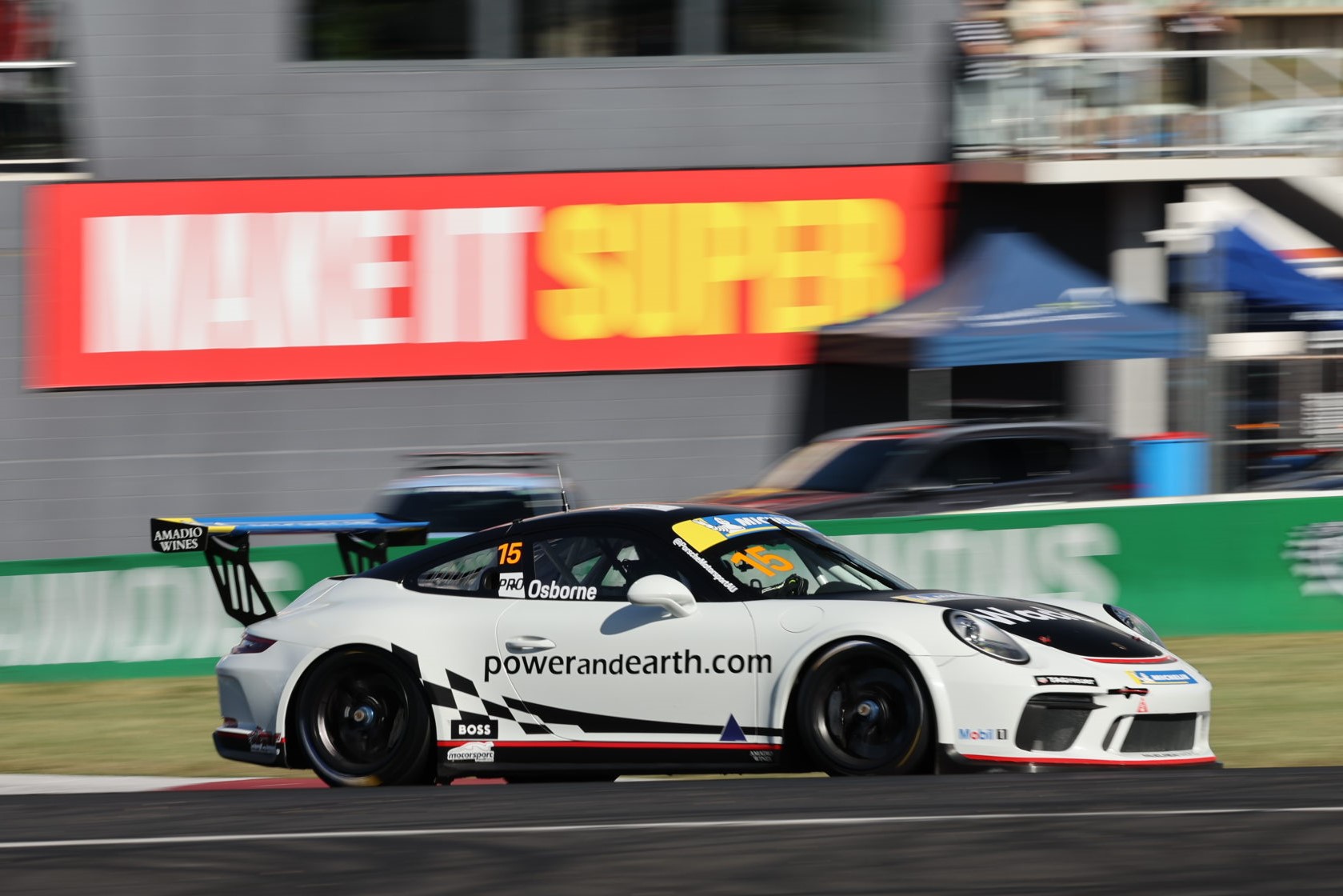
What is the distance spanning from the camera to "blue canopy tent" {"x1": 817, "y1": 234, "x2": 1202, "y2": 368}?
17.1 m

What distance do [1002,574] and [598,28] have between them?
328 inches

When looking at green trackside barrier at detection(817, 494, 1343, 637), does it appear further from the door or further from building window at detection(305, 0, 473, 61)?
building window at detection(305, 0, 473, 61)

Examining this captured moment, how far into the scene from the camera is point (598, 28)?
61.7 ft

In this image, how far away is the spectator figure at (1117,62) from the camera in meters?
17.7

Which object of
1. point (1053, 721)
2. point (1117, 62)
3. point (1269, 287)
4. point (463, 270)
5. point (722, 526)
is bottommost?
point (1053, 721)

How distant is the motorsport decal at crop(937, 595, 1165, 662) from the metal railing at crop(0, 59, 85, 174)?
13.2m

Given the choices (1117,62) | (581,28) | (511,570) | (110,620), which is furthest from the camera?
(581,28)

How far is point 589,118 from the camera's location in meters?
18.6

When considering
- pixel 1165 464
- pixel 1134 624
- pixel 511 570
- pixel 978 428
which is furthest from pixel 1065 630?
pixel 1165 464

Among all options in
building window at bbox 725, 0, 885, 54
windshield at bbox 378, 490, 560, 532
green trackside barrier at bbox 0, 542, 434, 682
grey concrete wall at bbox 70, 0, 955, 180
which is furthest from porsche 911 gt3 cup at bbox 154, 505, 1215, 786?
building window at bbox 725, 0, 885, 54

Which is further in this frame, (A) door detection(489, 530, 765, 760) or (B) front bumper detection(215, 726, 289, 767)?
(B) front bumper detection(215, 726, 289, 767)

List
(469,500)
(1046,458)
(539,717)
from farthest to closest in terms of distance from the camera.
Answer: (1046,458), (469,500), (539,717)

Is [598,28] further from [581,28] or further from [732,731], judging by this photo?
[732,731]

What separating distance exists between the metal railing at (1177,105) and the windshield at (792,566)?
10.9 m
